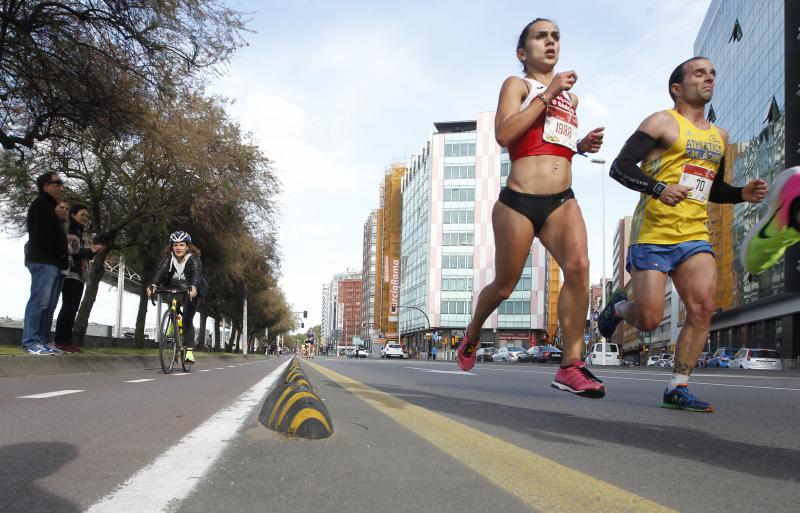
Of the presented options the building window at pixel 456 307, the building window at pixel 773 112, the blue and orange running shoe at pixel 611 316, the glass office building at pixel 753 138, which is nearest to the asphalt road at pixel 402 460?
the blue and orange running shoe at pixel 611 316

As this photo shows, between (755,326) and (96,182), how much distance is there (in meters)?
53.7

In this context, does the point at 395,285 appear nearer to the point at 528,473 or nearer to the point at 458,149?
the point at 458,149

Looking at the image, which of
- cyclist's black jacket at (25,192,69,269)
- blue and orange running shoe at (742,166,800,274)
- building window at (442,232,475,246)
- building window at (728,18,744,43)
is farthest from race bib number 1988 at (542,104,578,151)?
building window at (442,232,475,246)

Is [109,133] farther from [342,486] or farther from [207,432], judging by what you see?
[342,486]

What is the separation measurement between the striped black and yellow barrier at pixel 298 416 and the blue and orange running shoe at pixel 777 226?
2.23m

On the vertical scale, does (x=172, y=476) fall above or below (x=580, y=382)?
below

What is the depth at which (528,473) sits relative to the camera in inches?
97.4

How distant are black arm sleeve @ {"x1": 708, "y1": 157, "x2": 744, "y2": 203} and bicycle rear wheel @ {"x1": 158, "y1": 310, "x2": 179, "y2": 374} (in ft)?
22.8

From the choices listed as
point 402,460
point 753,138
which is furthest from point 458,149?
point 402,460

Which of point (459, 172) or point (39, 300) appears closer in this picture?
point (39, 300)

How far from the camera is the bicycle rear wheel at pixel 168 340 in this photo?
9.45 meters

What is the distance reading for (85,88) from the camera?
12953mm

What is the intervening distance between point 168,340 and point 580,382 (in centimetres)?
699

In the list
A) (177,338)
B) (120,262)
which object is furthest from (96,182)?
Result: (177,338)
